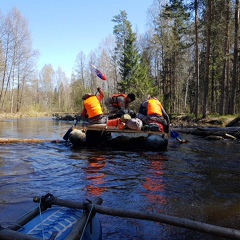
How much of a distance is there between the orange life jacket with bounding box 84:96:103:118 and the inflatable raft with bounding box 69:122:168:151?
0.45 m

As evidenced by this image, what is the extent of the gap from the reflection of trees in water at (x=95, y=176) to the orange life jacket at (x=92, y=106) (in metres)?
2.28

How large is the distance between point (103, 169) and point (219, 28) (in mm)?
17466

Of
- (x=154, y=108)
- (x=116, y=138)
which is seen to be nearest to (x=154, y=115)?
(x=154, y=108)

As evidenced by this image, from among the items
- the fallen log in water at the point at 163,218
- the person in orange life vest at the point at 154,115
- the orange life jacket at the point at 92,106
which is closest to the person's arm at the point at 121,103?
the person in orange life vest at the point at 154,115

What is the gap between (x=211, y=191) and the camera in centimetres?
503

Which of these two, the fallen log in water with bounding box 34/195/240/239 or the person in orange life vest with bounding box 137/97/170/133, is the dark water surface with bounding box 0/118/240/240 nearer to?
the fallen log in water with bounding box 34/195/240/239

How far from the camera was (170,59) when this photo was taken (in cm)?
3631

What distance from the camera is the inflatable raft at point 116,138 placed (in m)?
9.82

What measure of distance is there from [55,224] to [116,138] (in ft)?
26.1

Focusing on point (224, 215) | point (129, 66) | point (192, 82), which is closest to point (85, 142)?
point (224, 215)

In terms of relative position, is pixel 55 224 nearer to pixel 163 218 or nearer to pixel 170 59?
pixel 163 218

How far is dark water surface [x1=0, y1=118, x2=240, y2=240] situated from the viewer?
3717mm

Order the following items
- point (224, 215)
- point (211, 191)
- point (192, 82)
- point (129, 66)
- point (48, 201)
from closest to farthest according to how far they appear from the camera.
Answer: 1. point (48, 201)
2. point (224, 215)
3. point (211, 191)
4. point (129, 66)
5. point (192, 82)

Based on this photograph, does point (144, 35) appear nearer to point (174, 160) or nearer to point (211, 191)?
point (174, 160)
